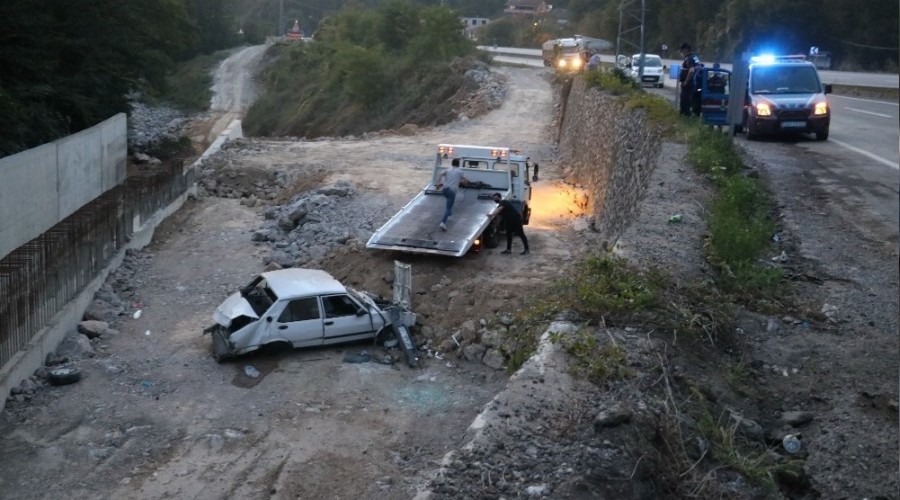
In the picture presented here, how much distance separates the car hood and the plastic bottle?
8393mm

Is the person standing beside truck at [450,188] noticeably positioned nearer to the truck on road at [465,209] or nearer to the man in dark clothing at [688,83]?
the truck on road at [465,209]

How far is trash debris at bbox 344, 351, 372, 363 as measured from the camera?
14.8m

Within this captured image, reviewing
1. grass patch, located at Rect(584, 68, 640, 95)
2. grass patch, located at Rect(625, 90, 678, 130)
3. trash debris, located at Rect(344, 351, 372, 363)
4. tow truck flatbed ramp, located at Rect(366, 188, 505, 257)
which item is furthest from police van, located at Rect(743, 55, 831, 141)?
trash debris, located at Rect(344, 351, 372, 363)

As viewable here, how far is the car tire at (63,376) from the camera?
13836 millimetres

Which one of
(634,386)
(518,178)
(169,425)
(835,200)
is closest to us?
(634,386)

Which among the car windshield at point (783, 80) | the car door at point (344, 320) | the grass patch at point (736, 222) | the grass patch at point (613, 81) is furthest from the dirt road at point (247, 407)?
the grass patch at point (613, 81)

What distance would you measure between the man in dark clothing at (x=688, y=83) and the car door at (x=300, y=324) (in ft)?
42.3

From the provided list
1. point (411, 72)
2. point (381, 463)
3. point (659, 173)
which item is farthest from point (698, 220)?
point (411, 72)

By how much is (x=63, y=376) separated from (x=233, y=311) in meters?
2.57

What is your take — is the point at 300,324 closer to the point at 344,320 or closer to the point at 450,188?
the point at 344,320

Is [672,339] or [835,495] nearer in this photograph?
[835,495]

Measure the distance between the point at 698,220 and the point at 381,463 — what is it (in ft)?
21.3

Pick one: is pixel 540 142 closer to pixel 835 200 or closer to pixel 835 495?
pixel 835 200

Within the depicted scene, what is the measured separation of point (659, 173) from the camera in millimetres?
18016
